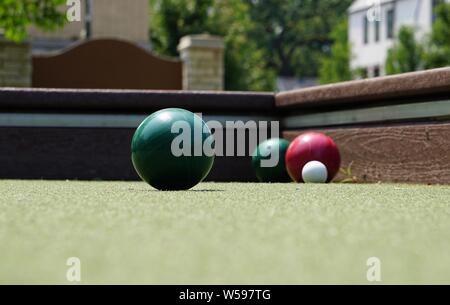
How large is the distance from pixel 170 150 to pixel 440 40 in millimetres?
25132

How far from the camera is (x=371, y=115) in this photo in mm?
9016

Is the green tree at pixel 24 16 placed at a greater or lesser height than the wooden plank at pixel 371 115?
greater

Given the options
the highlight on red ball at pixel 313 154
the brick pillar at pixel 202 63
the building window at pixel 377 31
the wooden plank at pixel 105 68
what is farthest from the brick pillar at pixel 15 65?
the building window at pixel 377 31

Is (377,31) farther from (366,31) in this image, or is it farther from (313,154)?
(313,154)

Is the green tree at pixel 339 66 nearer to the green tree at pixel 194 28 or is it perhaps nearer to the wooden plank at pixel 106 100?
the green tree at pixel 194 28

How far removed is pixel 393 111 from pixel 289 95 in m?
2.10

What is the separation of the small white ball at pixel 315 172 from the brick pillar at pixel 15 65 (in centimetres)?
865

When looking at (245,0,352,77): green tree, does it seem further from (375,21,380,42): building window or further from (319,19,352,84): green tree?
(375,21,380,42): building window

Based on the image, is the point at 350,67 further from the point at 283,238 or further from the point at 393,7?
the point at 283,238

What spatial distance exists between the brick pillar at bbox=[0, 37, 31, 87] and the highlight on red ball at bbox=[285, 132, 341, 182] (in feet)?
27.5

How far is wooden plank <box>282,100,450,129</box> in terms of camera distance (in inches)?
313

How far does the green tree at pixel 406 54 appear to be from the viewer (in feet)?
108
